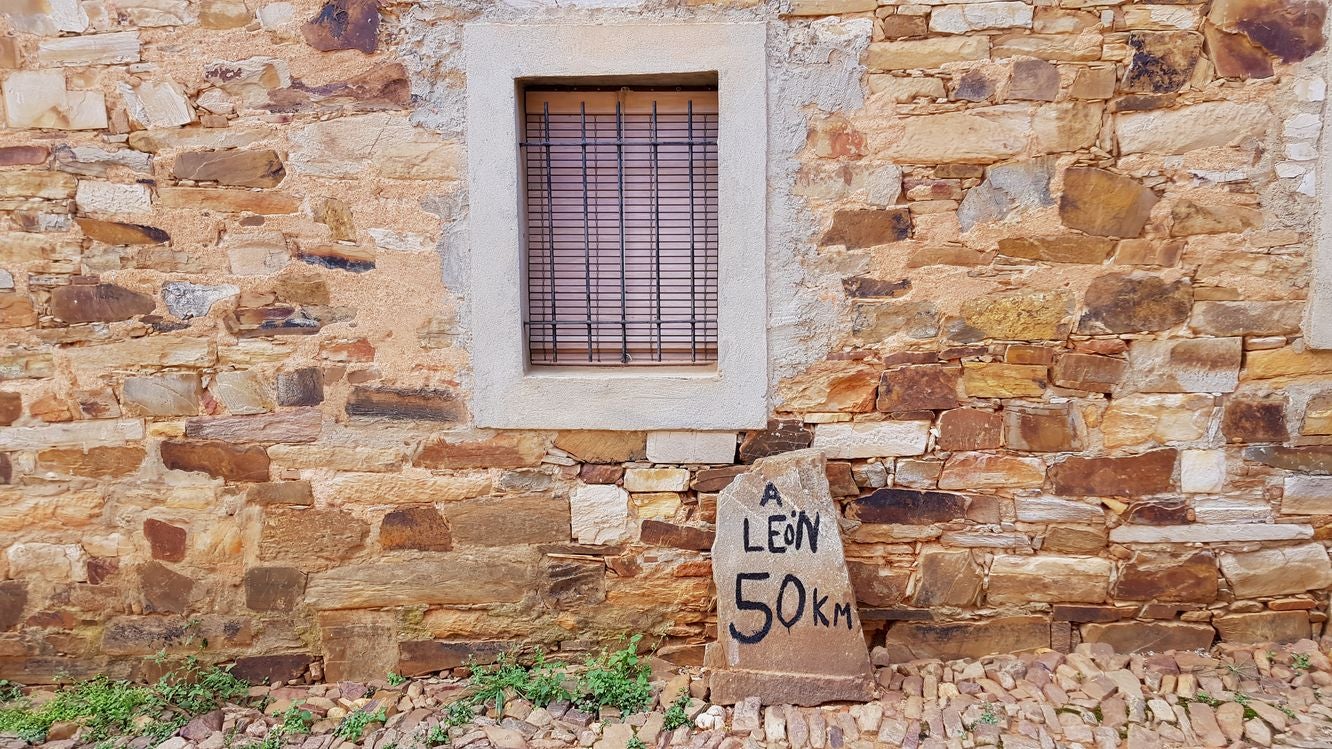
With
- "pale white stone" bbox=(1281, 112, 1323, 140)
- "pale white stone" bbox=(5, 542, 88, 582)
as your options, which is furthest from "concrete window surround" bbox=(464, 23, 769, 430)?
"pale white stone" bbox=(1281, 112, 1323, 140)

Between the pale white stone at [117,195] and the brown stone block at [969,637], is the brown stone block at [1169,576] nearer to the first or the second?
the brown stone block at [969,637]

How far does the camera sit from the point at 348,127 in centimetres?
261

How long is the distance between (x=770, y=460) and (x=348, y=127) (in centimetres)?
179

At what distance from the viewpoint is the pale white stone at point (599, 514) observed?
2.75m

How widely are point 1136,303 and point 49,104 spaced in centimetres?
368

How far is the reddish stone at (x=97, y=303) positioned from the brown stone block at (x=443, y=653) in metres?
1.48

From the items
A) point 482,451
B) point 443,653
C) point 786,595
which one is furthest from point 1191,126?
point 443,653

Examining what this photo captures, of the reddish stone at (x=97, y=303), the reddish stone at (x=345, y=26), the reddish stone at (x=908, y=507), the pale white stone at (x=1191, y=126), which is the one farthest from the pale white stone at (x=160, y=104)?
the pale white stone at (x=1191, y=126)

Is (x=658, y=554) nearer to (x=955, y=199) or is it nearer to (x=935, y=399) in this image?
(x=935, y=399)

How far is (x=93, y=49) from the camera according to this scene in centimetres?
259

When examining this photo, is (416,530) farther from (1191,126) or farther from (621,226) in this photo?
(1191,126)

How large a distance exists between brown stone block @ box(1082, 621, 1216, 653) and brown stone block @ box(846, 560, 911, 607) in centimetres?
68

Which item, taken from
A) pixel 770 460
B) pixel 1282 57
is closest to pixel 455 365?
pixel 770 460

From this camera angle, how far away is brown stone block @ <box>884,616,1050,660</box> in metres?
2.79
